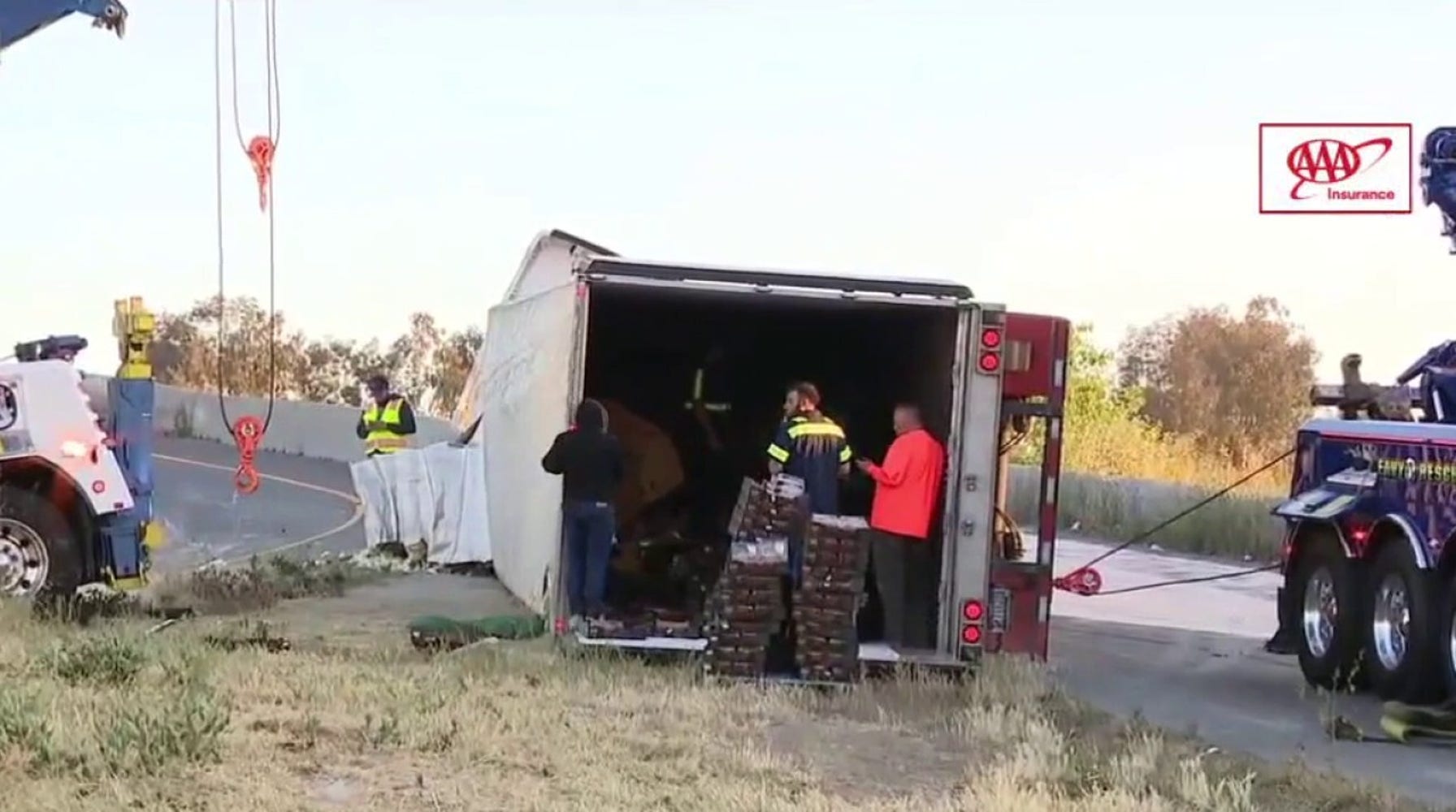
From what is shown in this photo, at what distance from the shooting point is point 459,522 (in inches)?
715

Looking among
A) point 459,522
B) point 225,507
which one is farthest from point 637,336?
point 225,507

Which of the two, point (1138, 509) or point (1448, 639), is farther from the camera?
point (1138, 509)

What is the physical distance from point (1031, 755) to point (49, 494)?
287 inches

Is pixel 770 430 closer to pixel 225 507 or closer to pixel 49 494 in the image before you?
pixel 49 494

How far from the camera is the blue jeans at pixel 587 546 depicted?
41.5ft

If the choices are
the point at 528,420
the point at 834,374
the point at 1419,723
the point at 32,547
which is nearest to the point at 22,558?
the point at 32,547

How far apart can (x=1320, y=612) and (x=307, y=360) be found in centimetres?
4825

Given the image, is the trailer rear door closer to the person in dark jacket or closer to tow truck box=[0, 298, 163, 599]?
the person in dark jacket

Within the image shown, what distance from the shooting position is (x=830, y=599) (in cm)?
1158

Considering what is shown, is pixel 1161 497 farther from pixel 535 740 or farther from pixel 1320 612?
pixel 535 740

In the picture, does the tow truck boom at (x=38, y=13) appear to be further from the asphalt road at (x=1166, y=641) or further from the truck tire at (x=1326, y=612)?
the truck tire at (x=1326, y=612)

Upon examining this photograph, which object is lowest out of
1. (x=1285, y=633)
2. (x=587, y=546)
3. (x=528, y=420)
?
(x=1285, y=633)

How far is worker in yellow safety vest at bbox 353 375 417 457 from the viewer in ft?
64.3

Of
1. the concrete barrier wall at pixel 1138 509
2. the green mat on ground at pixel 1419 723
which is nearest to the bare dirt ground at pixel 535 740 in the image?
the green mat on ground at pixel 1419 723
